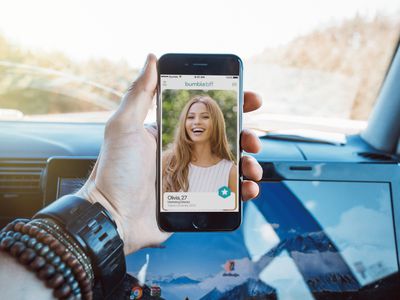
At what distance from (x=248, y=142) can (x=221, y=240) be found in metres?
0.34

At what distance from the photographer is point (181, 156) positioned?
124cm

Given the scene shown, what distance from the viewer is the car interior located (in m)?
1.36

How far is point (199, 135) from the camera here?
123 cm

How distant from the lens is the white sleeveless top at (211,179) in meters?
1.24

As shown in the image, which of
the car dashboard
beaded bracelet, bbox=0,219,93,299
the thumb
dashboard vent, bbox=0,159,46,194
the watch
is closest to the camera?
beaded bracelet, bbox=0,219,93,299

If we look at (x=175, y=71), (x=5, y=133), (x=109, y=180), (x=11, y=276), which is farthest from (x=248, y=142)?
(x=5, y=133)

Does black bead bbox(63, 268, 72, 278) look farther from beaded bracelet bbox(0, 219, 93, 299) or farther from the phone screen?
the phone screen

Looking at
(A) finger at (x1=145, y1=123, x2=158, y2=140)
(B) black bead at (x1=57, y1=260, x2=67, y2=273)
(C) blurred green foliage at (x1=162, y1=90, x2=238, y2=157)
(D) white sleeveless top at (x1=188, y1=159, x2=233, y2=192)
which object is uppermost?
(C) blurred green foliage at (x1=162, y1=90, x2=238, y2=157)

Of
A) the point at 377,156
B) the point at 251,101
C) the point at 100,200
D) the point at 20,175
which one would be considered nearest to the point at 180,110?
the point at 251,101

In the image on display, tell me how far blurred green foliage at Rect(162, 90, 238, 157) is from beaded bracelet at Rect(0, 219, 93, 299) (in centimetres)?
39

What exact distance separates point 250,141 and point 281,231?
A: 1.23 feet

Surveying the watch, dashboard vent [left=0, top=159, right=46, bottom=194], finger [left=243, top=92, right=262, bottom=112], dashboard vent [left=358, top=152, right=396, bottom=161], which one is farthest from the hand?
dashboard vent [left=358, top=152, right=396, bottom=161]

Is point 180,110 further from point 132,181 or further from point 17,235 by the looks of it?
point 17,235

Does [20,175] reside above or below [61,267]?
below
